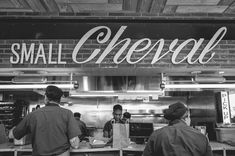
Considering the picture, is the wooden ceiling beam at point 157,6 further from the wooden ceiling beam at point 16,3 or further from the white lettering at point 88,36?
the wooden ceiling beam at point 16,3

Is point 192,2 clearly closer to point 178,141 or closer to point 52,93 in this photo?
point 178,141

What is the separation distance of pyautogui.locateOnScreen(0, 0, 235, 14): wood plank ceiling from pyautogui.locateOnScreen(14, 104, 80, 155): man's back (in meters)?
1.97

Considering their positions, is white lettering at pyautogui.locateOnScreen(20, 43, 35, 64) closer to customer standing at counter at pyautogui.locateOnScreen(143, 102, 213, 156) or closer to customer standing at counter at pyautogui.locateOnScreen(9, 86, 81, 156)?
customer standing at counter at pyautogui.locateOnScreen(9, 86, 81, 156)

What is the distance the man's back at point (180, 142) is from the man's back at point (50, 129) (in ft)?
3.95

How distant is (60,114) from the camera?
353 cm

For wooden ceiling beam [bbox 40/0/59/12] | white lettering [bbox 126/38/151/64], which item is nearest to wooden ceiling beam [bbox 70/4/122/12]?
wooden ceiling beam [bbox 40/0/59/12]

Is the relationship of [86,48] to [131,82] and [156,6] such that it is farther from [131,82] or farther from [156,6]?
[131,82]

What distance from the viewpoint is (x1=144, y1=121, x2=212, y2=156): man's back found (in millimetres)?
2766

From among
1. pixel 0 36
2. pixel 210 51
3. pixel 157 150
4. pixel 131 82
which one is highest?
pixel 0 36

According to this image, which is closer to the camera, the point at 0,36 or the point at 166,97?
the point at 0,36

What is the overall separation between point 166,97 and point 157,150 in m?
7.12

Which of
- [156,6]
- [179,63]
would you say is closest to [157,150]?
[179,63]

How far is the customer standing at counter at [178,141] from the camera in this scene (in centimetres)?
277

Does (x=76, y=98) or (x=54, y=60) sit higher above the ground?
Result: (x=54, y=60)
